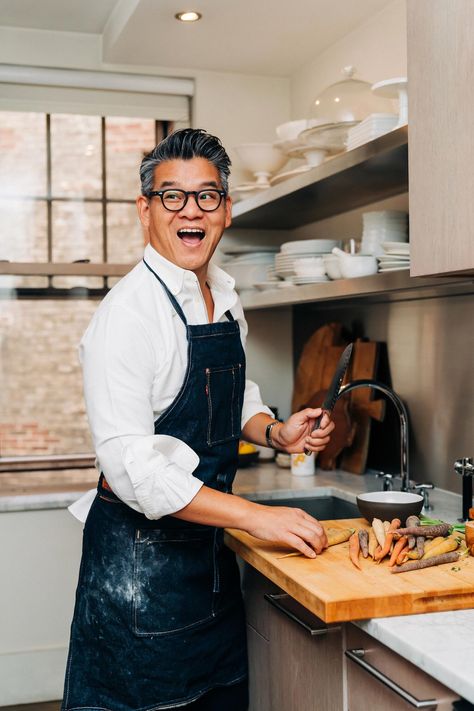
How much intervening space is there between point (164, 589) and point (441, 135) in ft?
3.80

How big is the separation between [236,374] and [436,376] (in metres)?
0.86

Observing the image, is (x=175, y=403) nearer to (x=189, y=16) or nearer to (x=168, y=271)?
(x=168, y=271)

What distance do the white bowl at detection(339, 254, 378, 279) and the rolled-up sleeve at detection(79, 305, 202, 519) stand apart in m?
0.78

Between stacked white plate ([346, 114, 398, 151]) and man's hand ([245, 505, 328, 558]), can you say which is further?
stacked white plate ([346, 114, 398, 151])

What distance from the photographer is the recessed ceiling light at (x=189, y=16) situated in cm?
300

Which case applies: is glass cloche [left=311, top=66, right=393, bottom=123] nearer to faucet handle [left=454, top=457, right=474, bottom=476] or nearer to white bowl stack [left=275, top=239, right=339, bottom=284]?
white bowl stack [left=275, top=239, right=339, bottom=284]

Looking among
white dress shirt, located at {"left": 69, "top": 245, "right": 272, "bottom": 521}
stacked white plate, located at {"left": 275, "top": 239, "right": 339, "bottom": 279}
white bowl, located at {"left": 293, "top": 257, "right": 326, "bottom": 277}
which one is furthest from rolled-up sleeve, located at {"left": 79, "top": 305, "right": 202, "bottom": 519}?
stacked white plate, located at {"left": 275, "top": 239, "right": 339, "bottom": 279}

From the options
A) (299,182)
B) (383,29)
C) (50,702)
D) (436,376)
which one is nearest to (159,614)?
(436,376)

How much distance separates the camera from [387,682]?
1.46 metres

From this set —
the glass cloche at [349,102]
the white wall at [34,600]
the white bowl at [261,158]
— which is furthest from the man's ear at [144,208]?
the white wall at [34,600]

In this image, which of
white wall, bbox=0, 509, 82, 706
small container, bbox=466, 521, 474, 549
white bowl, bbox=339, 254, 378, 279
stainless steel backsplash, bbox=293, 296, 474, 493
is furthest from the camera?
white wall, bbox=0, 509, 82, 706

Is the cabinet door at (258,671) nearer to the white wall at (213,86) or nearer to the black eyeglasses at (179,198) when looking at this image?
the black eyeglasses at (179,198)

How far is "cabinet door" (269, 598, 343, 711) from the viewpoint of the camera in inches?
68.1

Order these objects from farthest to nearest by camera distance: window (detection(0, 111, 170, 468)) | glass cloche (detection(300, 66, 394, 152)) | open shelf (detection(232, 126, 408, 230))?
window (detection(0, 111, 170, 468)) < glass cloche (detection(300, 66, 394, 152)) < open shelf (detection(232, 126, 408, 230))
